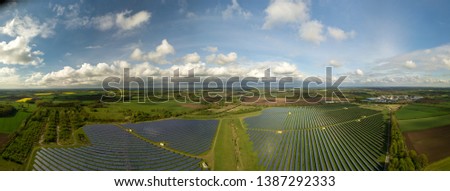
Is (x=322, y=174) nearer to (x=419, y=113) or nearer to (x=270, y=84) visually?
(x=270, y=84)

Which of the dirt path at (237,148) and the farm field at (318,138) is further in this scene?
the farm field at (318,138)

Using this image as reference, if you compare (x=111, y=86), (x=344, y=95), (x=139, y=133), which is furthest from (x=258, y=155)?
(x=344, y=95)

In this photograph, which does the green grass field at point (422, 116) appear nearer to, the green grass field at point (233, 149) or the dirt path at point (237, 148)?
the green grass field at point (233, 149)

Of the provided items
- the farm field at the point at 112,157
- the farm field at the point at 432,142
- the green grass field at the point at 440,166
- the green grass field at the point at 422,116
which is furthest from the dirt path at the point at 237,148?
the green grass field at the point at 422,116

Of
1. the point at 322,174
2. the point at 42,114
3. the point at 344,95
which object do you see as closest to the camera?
the point at 322,174

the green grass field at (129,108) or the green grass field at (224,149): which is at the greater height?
the green grass field at (129,108)
